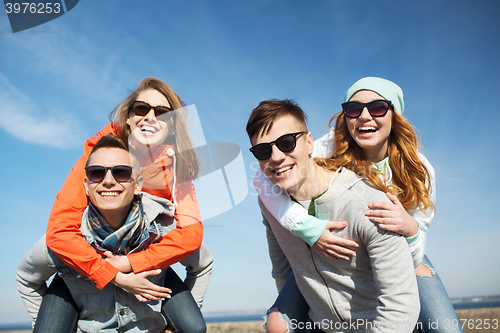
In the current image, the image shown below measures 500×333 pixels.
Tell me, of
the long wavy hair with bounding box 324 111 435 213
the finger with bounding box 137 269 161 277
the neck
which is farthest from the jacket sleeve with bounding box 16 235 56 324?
the long wavy hair with bounding box 324 111 435 213

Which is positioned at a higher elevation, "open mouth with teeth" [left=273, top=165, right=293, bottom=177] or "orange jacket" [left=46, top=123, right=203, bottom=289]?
"open mouth with teeth" [left=273, top=165, right=293, bottom=177]

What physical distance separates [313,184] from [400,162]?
1310 millimetres

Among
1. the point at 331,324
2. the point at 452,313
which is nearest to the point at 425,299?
the point at 452,313

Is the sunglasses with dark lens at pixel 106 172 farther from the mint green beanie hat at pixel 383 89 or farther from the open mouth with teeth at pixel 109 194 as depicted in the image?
the mint green beanie hat at pixel 383 89

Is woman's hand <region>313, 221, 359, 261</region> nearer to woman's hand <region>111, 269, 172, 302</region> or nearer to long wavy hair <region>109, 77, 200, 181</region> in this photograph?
woman's hand <region>111, 269, 172, 302</region>

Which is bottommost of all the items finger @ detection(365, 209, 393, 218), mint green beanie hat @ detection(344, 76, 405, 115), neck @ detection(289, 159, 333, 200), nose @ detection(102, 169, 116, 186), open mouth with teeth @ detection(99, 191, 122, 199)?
finger @ detection(365, 209, 393, 218)

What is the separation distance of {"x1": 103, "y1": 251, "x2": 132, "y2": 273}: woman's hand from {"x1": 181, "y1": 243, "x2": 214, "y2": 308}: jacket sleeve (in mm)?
913

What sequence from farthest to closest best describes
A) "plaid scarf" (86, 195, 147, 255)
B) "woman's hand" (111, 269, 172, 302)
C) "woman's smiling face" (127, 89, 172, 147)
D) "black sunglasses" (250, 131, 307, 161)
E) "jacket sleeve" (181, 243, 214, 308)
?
"jacket sleeve" (181, 243, 214, 308)
"woman's smiling face" (127, 89, 172, 147)
"plaid scarf" (86, 195, 147, 255)
"woman's hand" (111, 269, 172, 302)
"black sunglasses" (250, 131, 307, 161)

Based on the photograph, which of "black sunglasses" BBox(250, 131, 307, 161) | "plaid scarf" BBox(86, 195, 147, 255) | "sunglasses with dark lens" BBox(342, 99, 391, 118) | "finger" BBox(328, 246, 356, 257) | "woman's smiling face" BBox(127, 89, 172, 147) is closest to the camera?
"finger" BBox(328, 246, 356, 257)

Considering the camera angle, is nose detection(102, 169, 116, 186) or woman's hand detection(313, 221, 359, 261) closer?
woman's hand detection(313, 221, 359, 261)

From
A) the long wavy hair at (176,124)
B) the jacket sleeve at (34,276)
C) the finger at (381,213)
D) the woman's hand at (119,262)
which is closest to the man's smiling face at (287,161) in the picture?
the finger at (381,213)

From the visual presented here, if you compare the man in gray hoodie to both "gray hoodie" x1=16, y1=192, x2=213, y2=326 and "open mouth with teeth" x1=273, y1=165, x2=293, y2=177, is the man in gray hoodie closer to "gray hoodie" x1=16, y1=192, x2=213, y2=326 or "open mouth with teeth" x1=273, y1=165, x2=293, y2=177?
"open mouth with teeth" x1=273, y1=165, x2=293, y2=177

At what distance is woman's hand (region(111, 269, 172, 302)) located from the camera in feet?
10.8

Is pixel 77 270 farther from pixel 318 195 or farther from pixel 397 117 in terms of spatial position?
pixel 397 117
